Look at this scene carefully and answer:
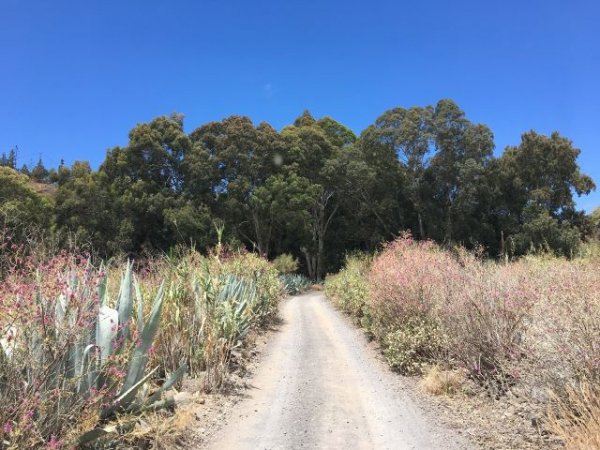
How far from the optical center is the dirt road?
523cm

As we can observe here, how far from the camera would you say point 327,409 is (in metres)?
6.39

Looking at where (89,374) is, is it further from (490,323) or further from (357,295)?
(357,295)

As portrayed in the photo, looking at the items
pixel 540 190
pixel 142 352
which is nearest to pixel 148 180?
pixel 540 190

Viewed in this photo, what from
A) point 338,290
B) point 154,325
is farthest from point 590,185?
point 154,325

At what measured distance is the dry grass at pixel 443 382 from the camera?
22.2 ft

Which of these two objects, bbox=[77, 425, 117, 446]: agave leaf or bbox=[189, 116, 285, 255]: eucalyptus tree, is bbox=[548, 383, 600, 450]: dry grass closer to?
bbox=[77, 425, 117, 446]: agave leaf

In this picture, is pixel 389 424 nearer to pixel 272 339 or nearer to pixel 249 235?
pixel 272 339

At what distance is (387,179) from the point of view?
36.0m

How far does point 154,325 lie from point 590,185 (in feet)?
115

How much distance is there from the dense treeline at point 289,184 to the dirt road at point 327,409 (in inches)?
834

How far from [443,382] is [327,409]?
1.82 metres

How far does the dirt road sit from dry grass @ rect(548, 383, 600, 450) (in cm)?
113

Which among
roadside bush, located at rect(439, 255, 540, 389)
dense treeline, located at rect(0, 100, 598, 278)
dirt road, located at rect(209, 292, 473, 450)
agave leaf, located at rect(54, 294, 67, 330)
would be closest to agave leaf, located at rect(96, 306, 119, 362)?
agave leaf, located at rect(54, 294, 67, 330)

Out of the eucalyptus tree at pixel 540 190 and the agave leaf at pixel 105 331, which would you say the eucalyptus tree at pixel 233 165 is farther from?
the agave leaf at pixel 105 331
